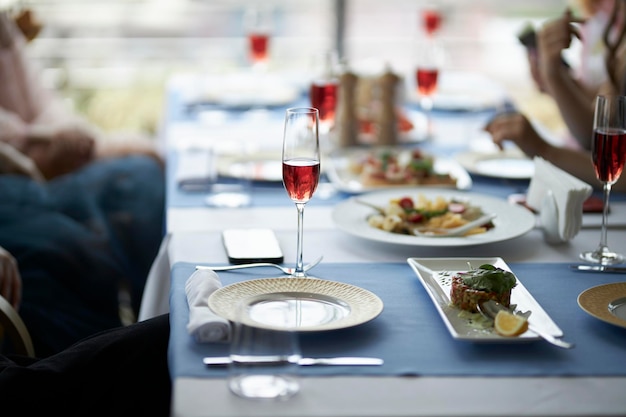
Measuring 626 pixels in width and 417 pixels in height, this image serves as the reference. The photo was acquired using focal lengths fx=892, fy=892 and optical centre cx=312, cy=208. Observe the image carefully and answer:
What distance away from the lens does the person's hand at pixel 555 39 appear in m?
2.29

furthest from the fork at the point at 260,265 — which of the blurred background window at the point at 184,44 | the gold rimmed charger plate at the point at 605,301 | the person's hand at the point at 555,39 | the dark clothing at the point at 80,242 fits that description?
the blurred background window at the point at 184,44

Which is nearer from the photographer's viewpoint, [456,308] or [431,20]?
[456,308]

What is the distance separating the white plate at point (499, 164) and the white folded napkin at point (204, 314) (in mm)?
997

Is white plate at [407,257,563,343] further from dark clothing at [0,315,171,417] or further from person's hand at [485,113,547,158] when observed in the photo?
person's hand at [485,113,547,158]

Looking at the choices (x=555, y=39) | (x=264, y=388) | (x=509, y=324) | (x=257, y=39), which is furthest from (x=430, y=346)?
(x=257, y=39)

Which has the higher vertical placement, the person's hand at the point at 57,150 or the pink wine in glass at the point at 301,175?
the pink wine in glass at the point at 301,175

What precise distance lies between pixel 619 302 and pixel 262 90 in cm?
204

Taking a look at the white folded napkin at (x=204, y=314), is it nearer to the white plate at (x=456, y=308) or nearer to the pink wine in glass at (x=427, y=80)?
the white plate at (x=456, y=308)

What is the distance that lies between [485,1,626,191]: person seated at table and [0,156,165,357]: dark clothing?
3.56 feet

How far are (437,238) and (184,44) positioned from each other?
14.6 ft

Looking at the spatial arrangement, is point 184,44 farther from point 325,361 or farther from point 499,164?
point 325,361

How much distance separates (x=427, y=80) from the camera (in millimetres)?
2557

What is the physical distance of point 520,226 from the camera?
1689 mm

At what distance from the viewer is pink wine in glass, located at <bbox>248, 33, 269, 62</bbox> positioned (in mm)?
3049
